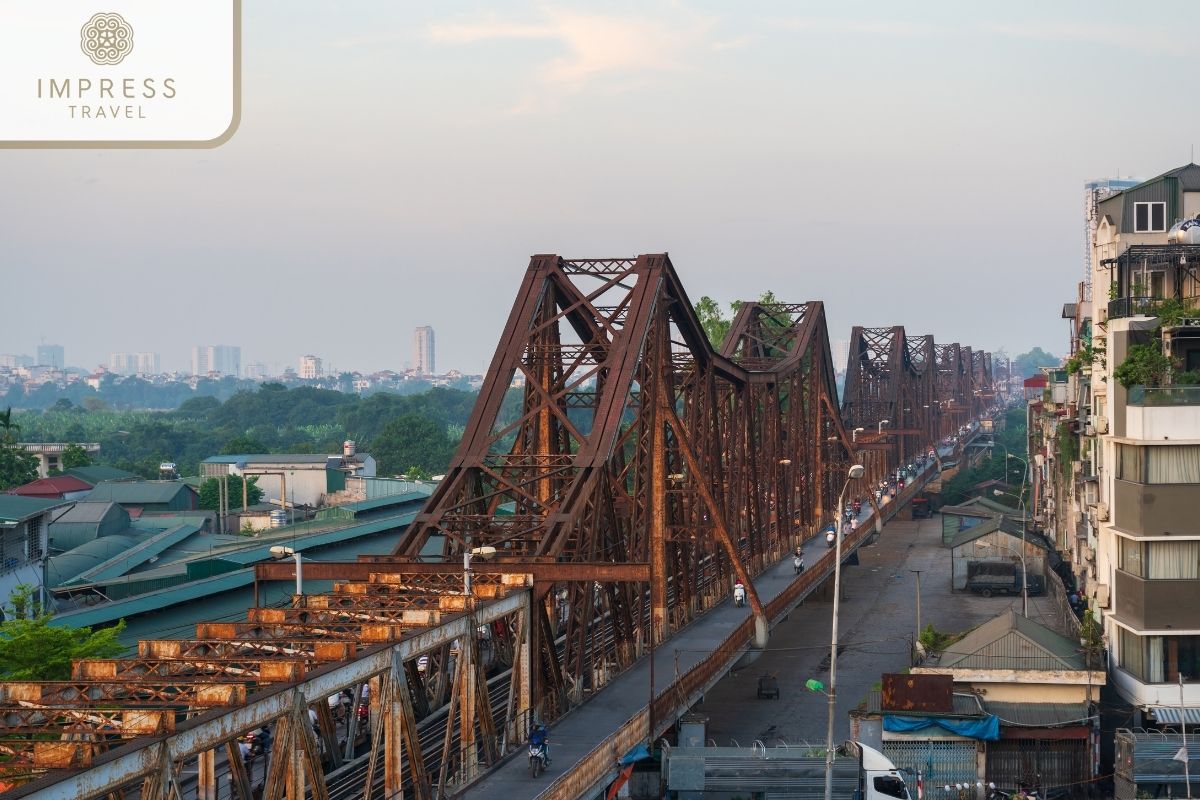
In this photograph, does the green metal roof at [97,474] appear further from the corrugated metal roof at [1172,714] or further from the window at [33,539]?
the corrugated metal roof at [1172,714]

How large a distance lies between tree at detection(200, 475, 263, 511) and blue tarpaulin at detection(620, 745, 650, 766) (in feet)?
293

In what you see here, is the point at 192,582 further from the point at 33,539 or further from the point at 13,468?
the point at 13,468

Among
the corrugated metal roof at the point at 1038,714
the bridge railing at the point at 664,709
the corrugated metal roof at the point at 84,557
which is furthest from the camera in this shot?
the corrugated metal roof at the point at 84,557

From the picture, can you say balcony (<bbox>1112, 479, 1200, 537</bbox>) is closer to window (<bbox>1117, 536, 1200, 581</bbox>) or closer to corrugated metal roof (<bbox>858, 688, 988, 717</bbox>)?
window (<bbox>1117, 536, 1200, 581</bbox>)

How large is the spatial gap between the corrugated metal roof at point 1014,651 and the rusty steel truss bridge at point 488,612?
27.2 ft

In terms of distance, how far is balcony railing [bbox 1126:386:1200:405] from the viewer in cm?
4681

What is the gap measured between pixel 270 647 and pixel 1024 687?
85.9ft

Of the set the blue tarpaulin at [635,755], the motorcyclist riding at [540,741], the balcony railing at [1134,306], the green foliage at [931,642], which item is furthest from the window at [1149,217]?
the motorcyclist riding at [540,741]

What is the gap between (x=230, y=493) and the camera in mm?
127750

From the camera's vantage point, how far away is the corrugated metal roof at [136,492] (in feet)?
386

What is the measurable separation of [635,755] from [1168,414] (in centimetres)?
1995

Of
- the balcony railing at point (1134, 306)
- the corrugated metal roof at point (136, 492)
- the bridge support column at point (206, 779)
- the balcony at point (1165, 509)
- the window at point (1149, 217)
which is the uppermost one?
the window at point (1149, 217)

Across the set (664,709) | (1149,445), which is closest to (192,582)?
(664,709)

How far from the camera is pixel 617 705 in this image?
4478 cm
